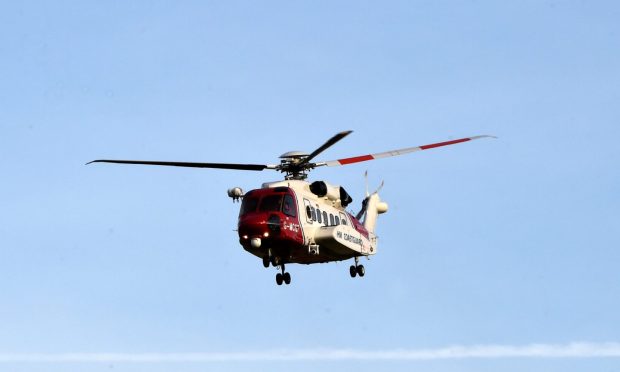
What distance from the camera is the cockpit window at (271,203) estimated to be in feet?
157

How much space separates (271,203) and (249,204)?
971 mm

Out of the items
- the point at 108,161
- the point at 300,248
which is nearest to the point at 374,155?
the point at 300,248

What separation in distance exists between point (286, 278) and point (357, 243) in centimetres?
431

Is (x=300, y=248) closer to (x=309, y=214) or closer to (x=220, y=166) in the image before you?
(x=309, y=214)

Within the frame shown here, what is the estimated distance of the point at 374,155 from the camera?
51125 mm

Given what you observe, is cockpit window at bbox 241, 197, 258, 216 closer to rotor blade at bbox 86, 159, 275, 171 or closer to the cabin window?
the cabin window

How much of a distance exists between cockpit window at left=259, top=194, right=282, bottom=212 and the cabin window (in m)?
0.25

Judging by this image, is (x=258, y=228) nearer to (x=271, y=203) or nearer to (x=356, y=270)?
(x=271, y=203)

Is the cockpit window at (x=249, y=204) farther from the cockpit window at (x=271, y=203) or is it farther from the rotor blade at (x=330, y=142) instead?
the rotor blade at (x=330, y=142)

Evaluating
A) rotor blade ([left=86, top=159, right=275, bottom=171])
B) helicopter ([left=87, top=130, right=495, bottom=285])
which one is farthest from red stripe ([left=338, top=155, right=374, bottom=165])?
rotor blade ([left=86, top=159, right=275, bottom=171])

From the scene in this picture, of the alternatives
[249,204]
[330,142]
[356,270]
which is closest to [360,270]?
[356,270]

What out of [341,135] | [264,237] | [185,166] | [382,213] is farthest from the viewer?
[382,213]

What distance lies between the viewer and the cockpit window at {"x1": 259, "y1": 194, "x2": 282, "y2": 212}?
157 ft

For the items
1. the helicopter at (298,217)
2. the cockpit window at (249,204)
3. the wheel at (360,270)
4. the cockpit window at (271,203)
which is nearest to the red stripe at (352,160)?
the helicopter at (298,217)
